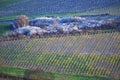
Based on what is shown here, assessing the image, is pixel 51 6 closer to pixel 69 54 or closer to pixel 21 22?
pixel 21 22

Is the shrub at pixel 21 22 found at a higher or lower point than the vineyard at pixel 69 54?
higher

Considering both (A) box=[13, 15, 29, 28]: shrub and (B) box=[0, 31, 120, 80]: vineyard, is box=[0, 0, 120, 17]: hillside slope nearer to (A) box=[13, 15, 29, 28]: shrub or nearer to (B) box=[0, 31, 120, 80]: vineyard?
(A) box=[13, 15, 29, 28]: shrub

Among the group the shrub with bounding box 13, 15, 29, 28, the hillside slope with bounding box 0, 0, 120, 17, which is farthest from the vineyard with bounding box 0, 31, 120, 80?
the hillside slope with bounding box 0, 0, 120, 17

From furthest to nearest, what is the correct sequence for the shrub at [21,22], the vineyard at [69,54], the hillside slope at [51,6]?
1. the hillside slope at [51,6]
2. the shrub at [21,22]
3. the vineyard at [69,54]

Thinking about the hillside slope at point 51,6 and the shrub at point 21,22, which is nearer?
the shrub at point 21,22

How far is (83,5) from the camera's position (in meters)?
18.8

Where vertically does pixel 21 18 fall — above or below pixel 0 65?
above

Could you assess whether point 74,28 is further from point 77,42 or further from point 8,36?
point 8,36

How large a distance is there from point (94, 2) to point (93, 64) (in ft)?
23.7

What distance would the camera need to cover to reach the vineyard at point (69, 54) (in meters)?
12.6

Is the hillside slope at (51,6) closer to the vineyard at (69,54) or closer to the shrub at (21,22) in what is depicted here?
the shrub at (21,22)

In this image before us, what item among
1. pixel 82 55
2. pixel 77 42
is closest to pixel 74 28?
pixel 77 42

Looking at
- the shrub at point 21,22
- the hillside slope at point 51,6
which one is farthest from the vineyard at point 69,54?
the hillside slope at point 51,6

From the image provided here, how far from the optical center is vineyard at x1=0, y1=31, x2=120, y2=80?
12560 millimetres
